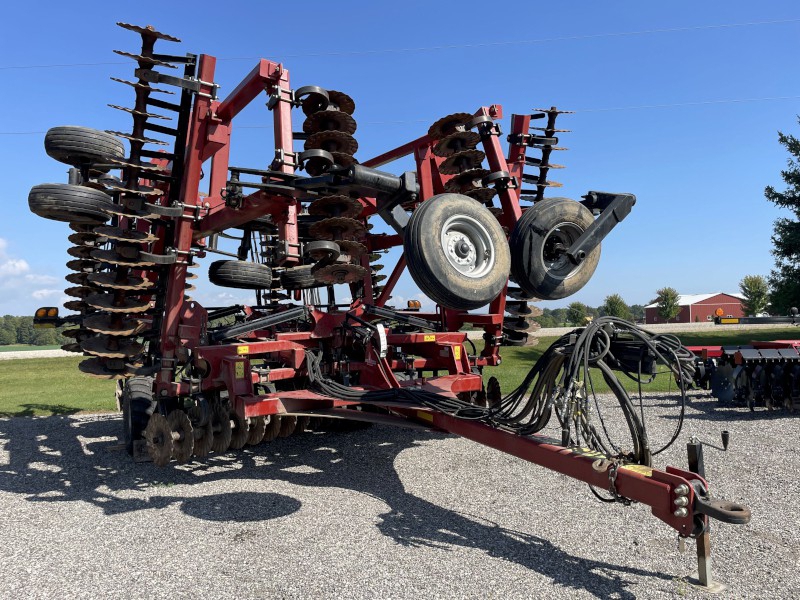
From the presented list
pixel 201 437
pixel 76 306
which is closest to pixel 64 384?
pixel 76 306

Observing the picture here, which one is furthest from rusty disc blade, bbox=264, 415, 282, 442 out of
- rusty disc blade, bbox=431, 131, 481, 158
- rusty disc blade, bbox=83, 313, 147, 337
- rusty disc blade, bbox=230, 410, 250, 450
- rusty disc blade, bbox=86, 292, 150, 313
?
rusty disc blade, bbox=431, 131, 481, 158

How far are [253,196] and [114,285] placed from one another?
195 centimetres

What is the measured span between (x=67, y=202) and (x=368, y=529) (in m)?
4.30

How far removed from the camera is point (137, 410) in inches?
268

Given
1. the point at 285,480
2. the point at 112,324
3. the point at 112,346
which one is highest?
the point at 112,324

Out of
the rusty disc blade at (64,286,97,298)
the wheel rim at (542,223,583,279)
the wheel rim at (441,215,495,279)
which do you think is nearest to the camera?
the wheel rim at (441,215,495,279)

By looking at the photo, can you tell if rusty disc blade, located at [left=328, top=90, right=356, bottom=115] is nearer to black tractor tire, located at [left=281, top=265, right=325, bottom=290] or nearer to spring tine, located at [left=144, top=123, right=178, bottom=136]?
spring tine, located at [left=144, top=123, right=178, bottom=136]

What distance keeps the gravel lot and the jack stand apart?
0.08 metres

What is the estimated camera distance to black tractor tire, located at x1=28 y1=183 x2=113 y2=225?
5.60 metres

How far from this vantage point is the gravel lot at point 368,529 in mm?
3373

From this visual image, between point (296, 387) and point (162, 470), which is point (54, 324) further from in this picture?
point (296, 387)

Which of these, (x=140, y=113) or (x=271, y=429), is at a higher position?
(x=140, y=113)

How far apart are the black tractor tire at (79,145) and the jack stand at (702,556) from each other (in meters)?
6.32

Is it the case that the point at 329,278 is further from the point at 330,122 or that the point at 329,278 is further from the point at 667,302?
the point at 667,302
